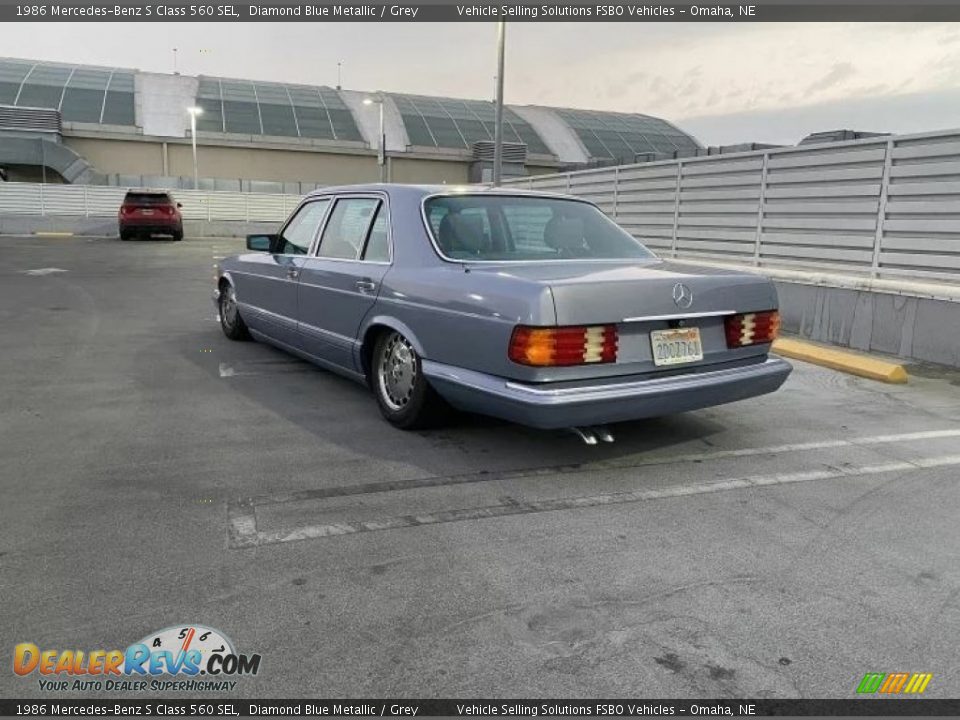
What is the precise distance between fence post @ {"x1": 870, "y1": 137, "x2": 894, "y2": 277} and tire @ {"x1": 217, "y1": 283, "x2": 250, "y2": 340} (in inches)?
256

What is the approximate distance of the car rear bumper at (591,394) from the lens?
143 inches

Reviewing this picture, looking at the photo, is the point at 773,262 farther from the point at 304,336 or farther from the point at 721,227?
the point at 304,336

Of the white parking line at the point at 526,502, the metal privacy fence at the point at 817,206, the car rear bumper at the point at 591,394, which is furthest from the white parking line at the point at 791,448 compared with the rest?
the metal privacy fence at the point at 817,206

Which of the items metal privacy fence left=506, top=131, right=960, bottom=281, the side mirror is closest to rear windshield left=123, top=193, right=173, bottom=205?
metal privacy fence left=506, top=131, right=960, bottom=281

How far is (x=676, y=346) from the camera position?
13.1 feet

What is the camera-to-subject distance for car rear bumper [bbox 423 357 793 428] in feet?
11.9

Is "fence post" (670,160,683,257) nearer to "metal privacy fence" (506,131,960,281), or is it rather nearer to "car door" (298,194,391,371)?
"metal privacy fence" (506,131,960,281)

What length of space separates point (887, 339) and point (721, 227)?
126 inches

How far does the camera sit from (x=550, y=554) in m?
3.03

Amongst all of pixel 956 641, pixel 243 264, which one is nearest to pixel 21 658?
pixel 956 641

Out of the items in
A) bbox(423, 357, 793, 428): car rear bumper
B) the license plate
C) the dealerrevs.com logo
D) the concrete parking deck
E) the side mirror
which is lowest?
the dealerrevs.com logo

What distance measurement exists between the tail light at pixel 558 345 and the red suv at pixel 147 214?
23945mm

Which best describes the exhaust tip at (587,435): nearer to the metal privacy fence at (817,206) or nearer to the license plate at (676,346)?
the license plate at (676,346)

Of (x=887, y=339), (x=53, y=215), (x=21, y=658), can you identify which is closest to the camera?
(x=21, y=658)
